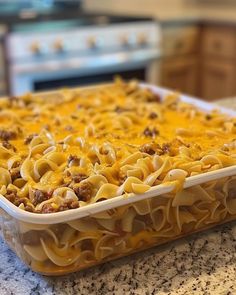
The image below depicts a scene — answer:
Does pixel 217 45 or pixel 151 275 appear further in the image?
pixel 217 45

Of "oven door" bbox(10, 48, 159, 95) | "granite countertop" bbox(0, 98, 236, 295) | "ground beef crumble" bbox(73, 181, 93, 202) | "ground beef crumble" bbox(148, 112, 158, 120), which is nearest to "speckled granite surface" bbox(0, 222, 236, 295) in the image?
"granite countertop" bbox(0, 98, 236, 295)

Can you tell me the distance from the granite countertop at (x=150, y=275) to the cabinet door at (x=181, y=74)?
7.58 ft

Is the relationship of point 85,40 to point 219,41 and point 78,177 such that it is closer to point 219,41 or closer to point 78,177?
point 219,41

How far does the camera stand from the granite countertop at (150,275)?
0.68 metres

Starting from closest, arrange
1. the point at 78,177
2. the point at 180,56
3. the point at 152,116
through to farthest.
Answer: the point at 78,177 → the point at 152,116 → the point at 180,56

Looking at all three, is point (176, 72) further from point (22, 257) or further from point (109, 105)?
point (22, 257)

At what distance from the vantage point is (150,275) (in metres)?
0.71

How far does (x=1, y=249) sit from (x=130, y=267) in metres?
0.21

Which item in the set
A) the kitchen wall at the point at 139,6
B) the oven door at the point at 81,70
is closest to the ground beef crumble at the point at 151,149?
the oven door at the point at 81,70

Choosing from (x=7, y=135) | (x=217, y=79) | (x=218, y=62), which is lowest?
(x=217, y=79)

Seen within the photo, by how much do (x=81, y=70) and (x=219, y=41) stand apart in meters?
0.94

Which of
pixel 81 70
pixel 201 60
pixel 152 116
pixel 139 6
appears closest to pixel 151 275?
pixel 152 116

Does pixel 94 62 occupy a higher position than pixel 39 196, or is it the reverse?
pixel 39 196

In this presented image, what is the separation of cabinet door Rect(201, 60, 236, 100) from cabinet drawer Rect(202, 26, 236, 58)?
0.06 meters
